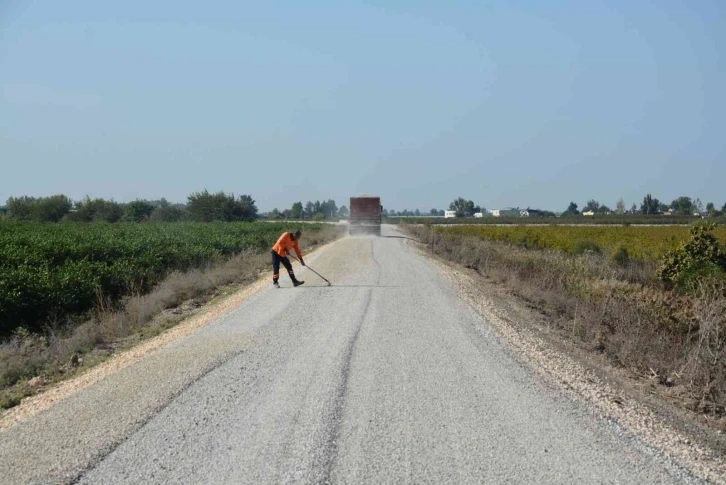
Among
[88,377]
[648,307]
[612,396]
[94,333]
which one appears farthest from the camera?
[648,307]

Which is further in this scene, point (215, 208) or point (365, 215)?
point (215, 208)

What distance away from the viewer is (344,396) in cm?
779

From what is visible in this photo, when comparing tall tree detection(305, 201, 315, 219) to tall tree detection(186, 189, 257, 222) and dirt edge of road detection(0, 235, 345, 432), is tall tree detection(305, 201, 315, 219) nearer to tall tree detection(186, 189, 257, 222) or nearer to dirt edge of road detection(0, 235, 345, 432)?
tall tree detection(186, 189, 257, 222)

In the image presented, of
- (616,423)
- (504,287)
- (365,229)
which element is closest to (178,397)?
(616,423)

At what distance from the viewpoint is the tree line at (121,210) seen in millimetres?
77875

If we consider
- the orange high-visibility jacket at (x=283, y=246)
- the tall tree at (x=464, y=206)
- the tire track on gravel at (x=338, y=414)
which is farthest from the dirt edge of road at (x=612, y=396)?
the tall tree at (x=464, y=206)

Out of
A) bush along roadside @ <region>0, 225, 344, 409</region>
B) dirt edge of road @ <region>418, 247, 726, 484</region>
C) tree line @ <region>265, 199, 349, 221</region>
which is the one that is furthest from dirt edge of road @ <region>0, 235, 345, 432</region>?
tree line @ <region>265, 199, 349, 221</region>

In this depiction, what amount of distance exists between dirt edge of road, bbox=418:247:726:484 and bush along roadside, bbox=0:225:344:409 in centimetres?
739

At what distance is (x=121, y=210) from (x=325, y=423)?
79519 mm

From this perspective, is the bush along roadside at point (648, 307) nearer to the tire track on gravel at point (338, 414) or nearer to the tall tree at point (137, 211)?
the tire track on gravel at point (338, 414)

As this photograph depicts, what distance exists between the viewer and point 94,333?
45.2ft

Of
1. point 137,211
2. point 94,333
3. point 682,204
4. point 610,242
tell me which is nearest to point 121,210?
point 137,211

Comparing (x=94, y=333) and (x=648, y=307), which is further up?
(x=648, y=307)

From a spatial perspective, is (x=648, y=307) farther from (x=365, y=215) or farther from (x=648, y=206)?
(x=648, y=206)
